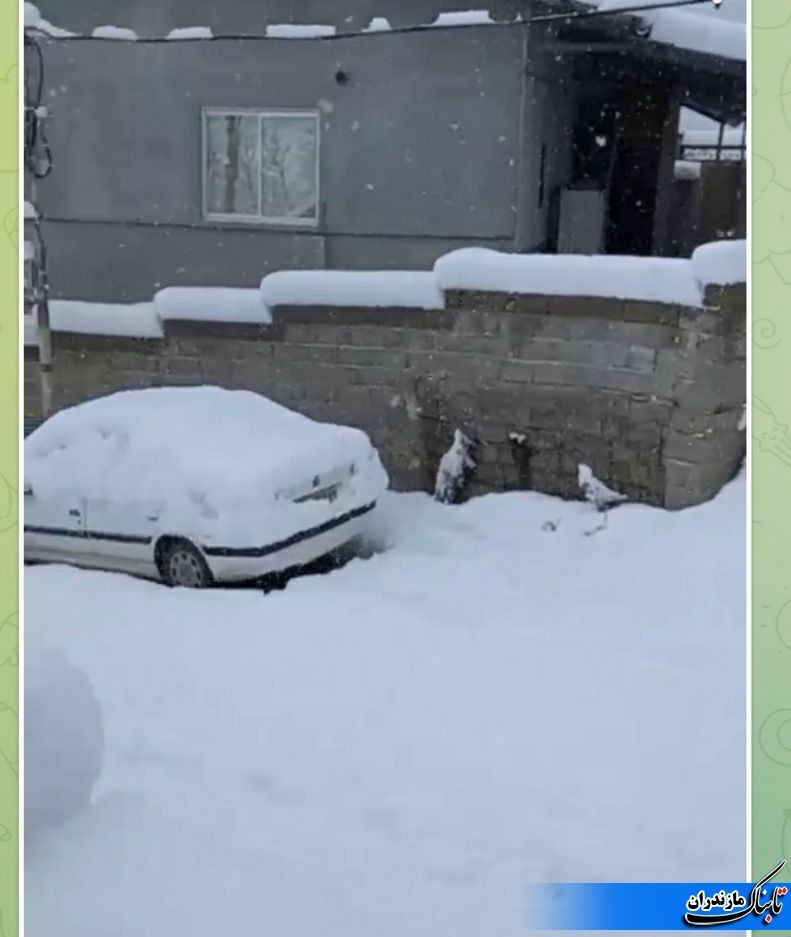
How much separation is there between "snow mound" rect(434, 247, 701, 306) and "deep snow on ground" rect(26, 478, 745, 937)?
396mm

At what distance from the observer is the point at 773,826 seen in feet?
6.13

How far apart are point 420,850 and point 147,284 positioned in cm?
116

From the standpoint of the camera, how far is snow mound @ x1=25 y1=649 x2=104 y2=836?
74.4 inches

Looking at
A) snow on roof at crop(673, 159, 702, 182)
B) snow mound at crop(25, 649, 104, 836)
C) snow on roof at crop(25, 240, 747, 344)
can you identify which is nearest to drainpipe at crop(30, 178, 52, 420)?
snow on roof at crop(25, 240, 747, 344)

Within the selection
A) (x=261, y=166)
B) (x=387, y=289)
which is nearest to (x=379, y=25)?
(x=261, y=166)

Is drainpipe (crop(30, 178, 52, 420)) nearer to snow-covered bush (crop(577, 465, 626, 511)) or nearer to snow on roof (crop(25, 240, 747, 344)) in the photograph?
snow on roof (crop(25, 240, 747, 344))

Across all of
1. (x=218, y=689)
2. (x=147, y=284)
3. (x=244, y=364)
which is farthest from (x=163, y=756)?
(x=147, y=284)

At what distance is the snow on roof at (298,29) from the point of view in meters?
1.99

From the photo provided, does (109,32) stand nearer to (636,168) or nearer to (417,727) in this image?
(636,168)

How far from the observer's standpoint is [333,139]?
2.01m

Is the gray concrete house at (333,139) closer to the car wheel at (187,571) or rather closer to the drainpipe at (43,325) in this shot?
the drainpipe at (43,325)

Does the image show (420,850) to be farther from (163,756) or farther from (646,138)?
(646,138)

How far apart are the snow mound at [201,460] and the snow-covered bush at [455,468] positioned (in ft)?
0.36

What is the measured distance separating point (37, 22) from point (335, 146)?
0.58m
